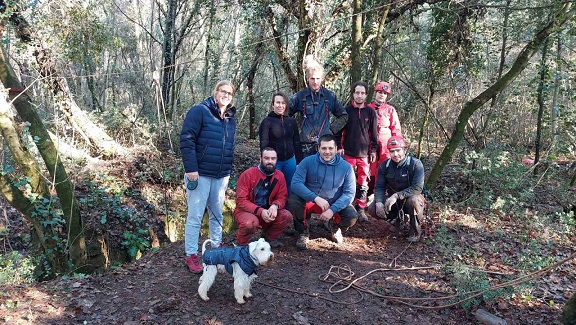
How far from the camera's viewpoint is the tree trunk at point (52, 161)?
457 cm

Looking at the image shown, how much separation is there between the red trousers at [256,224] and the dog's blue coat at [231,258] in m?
0.93

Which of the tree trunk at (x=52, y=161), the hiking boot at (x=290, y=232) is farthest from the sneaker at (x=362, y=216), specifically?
the tree trunk at (x=52, y=161)

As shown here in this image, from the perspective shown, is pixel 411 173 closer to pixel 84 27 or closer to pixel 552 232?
pixel 552 232

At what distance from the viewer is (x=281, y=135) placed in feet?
16.2

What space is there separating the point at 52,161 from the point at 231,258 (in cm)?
306

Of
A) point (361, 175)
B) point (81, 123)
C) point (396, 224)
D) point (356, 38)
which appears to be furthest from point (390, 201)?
point (81, 123)

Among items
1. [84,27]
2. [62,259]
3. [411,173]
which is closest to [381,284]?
[411,173]

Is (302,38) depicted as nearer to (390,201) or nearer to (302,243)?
(390,201)

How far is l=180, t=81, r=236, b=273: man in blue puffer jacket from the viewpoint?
3.90 meters

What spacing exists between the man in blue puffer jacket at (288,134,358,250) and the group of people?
0.04 ft

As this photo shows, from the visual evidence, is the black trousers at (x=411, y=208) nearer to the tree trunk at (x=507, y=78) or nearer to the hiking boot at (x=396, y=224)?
the hiking boot at (x=396, y=224)

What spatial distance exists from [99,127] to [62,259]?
3828mm

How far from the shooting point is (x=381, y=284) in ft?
13.8

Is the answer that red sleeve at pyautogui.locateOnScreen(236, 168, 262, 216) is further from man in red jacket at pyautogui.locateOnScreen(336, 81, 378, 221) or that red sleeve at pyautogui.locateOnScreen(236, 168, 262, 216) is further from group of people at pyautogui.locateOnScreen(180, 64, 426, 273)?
man in red jacket at pyautogui.locateOnScreen(336, 81, 378, 221)
